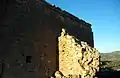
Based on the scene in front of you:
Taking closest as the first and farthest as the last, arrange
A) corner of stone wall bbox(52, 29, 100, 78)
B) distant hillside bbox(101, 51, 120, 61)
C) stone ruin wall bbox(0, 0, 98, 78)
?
1. stone ruin wall bbox(0, 0, 98, 78)
2. corner of stone wall bbox(52, 29, 100, 78)
3. distant hillside bbox(101, 51, 120, 61)

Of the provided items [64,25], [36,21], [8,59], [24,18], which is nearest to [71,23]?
[64,25]

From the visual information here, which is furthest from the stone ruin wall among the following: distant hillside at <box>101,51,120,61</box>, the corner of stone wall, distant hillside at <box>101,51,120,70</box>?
distant hillside at <box>101,51,120,61</box>

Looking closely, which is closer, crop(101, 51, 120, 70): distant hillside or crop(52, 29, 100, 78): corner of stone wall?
crop(52, 29, 100, 78): corner of stone wall

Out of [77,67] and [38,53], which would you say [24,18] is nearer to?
[38,53]

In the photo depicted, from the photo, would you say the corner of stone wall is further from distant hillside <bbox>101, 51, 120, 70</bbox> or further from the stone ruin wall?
distant hillside <bbox>101, 51, 120, 70</bbox>

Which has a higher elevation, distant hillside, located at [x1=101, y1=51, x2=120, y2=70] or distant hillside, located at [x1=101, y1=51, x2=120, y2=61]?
distant hillside, located at [x1=101, y1=51, x2=120, y2=61]

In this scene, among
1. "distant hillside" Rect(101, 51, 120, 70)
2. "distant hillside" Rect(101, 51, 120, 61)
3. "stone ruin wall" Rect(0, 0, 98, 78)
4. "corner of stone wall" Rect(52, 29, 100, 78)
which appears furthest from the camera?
"distant hillside" Rect(101, 51, 120, 61)

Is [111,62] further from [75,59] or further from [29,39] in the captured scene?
[29,39]

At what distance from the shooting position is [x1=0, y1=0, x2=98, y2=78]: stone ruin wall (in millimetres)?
8836

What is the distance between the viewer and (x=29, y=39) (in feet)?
32.6

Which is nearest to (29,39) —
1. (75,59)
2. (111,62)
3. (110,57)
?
(75,59)

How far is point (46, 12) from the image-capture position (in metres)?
11.4

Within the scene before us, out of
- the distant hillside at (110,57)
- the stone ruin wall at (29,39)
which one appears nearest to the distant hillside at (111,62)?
the distant hillside at (110,57)

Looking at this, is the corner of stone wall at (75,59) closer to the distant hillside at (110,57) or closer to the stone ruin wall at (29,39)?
the stone ruin wall at (29,39)
